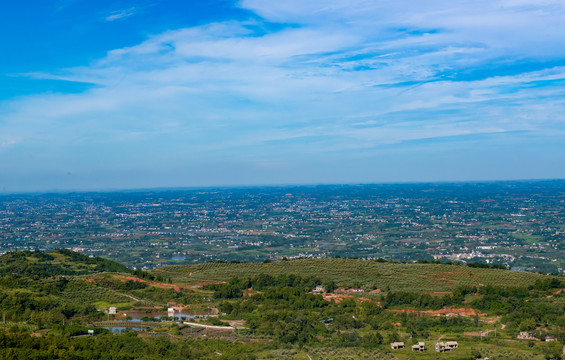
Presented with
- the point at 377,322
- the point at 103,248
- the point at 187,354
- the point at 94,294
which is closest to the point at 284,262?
the point at 94,294

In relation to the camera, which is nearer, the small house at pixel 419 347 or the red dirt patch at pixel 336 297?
the small house at pixel 419 347

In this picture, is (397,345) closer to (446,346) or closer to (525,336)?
(446,346)

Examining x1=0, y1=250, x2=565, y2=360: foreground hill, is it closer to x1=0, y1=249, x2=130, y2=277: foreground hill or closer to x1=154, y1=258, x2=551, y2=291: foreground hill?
x1=154, y1=258, x2=551, y2=291: foreground hill

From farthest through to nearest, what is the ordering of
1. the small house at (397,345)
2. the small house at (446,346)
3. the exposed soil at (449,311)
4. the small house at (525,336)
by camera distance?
the exposed soil at (449,311), the small house at (525,336), the small house at (397,345), the small house at (446,346)

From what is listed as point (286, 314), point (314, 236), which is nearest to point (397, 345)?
point (286, 314)

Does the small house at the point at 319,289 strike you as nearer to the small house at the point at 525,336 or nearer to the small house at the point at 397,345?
the small house at the point at 397,345

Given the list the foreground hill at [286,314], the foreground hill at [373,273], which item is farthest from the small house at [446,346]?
the foreground hill at [373,273]

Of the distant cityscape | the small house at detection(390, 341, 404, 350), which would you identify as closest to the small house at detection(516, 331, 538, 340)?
the small house at detection(390, 341, 404, 350)
